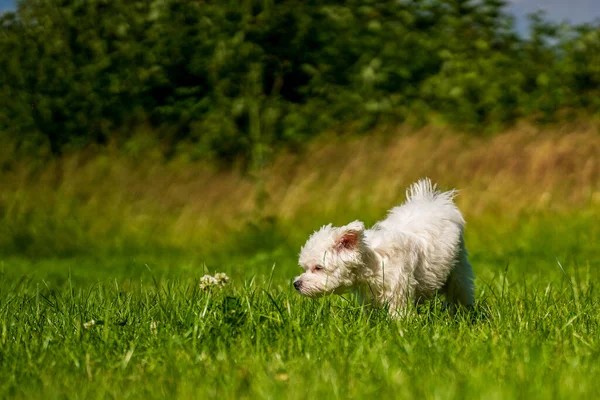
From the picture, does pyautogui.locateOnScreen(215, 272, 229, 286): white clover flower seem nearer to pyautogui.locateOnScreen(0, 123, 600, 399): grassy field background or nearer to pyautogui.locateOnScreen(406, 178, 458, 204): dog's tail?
pyautogui.locateOnScreen(0, 123, 600, 399): grassy field background

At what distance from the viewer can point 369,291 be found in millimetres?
4680

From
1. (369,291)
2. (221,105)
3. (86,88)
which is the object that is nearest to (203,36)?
(221,105)

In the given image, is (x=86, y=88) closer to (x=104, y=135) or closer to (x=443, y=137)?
(x=104, y=135)

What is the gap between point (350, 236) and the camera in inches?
176

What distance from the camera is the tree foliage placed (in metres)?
12.0

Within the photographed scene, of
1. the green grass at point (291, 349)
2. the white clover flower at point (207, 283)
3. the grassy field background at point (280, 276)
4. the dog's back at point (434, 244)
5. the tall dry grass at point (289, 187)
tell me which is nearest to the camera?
the green grass at point (291, 349)

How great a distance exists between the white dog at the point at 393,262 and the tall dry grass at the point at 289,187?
4.43 metres

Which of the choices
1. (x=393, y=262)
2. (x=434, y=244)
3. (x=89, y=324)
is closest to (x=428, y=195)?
(x=434, y=244)

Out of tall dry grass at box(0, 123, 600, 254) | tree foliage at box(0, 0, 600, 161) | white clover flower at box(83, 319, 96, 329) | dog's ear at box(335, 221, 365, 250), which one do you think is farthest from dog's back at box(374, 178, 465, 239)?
tree foliage at box(0, 0, 600, 161)

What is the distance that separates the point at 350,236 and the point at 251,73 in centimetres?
766

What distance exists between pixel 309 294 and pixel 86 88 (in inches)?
343

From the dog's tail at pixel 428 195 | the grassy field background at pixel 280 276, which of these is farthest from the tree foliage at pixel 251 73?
the dog's tail at pixel 428 195

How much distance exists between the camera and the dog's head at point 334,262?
4.46 m

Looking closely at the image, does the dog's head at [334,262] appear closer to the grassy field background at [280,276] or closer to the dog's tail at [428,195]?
the grassy field background at [280,276]
